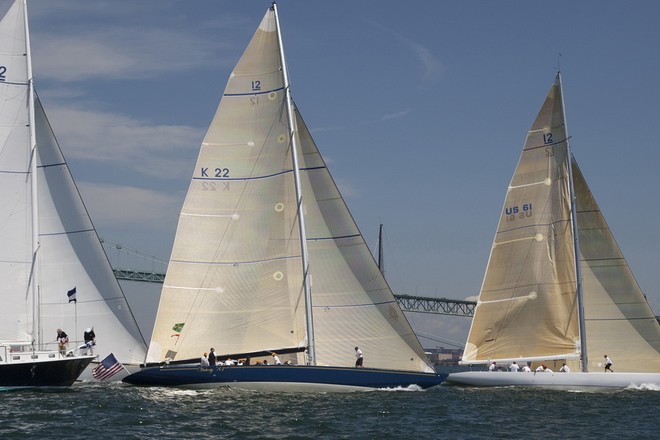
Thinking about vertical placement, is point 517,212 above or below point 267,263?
above

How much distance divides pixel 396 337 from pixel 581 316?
655 cm

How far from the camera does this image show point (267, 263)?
86.1ft

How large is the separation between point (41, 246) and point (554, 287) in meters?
14.3

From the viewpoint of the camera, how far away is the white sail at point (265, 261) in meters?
25.5

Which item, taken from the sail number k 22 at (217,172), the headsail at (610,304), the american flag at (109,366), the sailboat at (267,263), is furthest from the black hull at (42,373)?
the headsail at (610,304)

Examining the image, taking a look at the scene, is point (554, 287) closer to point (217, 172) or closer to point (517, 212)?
point (517, 212)

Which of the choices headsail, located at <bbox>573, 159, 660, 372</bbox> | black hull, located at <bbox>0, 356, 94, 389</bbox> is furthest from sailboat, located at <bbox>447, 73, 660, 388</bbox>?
black hull, located at <bbox>0, 356, 94, 389</bbox>

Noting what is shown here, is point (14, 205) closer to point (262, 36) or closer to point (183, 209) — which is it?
point (183, 209)

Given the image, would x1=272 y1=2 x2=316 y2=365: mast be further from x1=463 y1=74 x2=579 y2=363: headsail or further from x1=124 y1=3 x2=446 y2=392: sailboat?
x1=463 y1=74 x2=579 y2=363: headsail

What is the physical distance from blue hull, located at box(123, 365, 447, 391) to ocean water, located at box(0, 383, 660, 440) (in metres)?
0.25

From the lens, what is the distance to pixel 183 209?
86.1 ft

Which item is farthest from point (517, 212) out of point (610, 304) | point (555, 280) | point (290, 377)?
point (290, 377)

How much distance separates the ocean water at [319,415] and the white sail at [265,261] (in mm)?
1513

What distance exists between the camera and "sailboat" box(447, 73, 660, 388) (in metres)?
28.9
